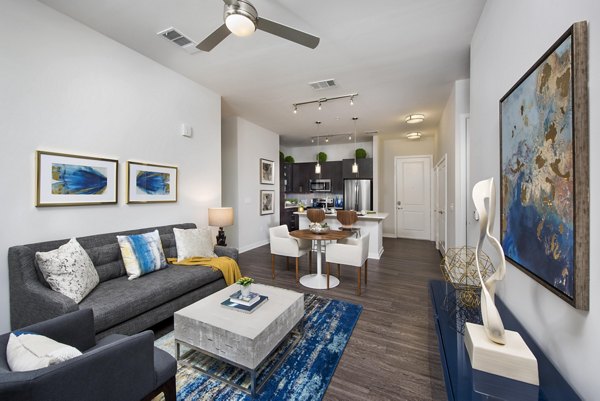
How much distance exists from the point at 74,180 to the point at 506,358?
3484 mm

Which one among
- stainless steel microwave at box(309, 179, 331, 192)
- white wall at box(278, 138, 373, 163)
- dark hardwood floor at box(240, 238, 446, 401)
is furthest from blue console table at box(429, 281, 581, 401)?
white wall at box(278, 138, 373, 163)

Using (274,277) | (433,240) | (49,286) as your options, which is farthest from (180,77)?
(433,240)

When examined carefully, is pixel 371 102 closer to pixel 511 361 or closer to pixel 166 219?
pixel 166 219

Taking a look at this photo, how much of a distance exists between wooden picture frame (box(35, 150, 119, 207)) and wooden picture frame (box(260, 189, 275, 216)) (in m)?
3.53

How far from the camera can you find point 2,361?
3.41 ft

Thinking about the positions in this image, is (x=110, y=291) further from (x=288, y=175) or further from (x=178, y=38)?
(x=288, y=175)

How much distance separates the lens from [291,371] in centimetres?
185

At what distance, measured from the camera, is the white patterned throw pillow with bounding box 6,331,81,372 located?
0.96 meters

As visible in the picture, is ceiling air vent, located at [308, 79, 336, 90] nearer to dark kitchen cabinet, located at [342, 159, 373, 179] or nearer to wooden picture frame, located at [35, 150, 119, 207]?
wooden picture frame, located at [35, 150, 119, 207]

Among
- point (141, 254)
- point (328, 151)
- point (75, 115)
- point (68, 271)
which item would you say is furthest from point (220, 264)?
point (328, 151)

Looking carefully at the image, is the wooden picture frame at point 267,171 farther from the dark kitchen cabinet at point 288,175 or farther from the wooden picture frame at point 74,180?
the wooden picture frame at point 74,180

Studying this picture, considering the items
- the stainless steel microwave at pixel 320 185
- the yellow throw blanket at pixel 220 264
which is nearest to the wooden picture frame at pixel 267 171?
the stainless steel microwave at pixel 320 185

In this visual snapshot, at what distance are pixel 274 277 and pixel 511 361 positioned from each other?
3147 mm

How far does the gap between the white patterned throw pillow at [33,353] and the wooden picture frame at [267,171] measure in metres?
5.12
